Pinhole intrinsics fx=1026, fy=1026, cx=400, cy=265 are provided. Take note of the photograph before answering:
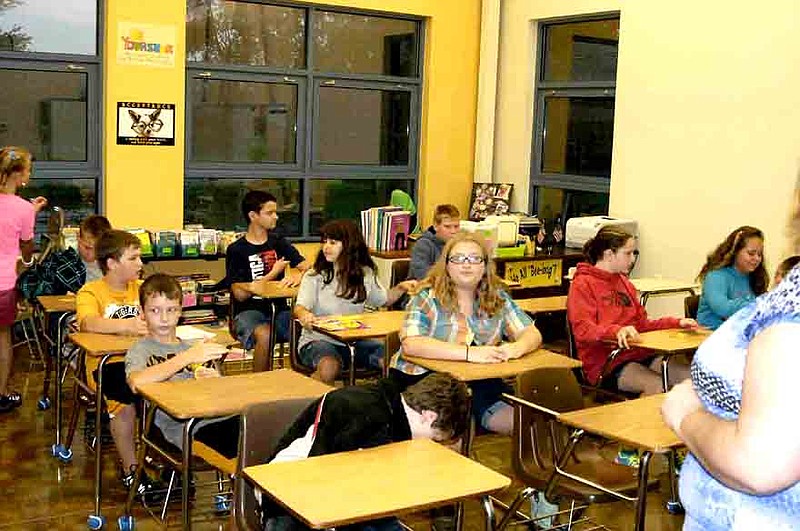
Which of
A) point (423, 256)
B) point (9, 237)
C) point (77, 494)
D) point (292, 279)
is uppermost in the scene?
point (9, 237)

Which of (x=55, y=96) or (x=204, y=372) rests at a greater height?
(x=55, y=96)

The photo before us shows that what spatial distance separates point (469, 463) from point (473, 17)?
671cm

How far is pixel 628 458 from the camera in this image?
3895mm

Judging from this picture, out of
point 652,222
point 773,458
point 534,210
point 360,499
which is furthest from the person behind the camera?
point 534,210

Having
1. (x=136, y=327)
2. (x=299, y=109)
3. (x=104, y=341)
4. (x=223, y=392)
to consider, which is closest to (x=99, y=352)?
(x=104, y=341)

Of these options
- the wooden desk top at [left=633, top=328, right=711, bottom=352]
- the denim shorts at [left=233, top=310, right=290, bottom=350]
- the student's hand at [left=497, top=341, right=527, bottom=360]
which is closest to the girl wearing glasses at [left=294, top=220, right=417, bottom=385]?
the denim shorts at [left=233, top=310, right=290, bottom=350]

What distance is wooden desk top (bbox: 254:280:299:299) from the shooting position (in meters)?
5.78

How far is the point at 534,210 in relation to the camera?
892cm

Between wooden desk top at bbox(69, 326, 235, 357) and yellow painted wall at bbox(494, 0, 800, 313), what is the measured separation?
164 inches

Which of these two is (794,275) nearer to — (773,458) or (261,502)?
(773,458)

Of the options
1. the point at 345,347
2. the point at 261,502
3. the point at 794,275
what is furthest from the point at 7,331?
the point at 794,275

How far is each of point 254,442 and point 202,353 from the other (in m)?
0.74

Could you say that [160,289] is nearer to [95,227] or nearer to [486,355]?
[486,355]

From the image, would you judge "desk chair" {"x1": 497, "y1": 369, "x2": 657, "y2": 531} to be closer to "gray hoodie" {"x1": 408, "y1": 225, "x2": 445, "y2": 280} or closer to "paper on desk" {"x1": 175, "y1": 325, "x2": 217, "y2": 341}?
"paper on desk" {"x1": 175, "y1": 325, "x2": 217, "y2": 341}
